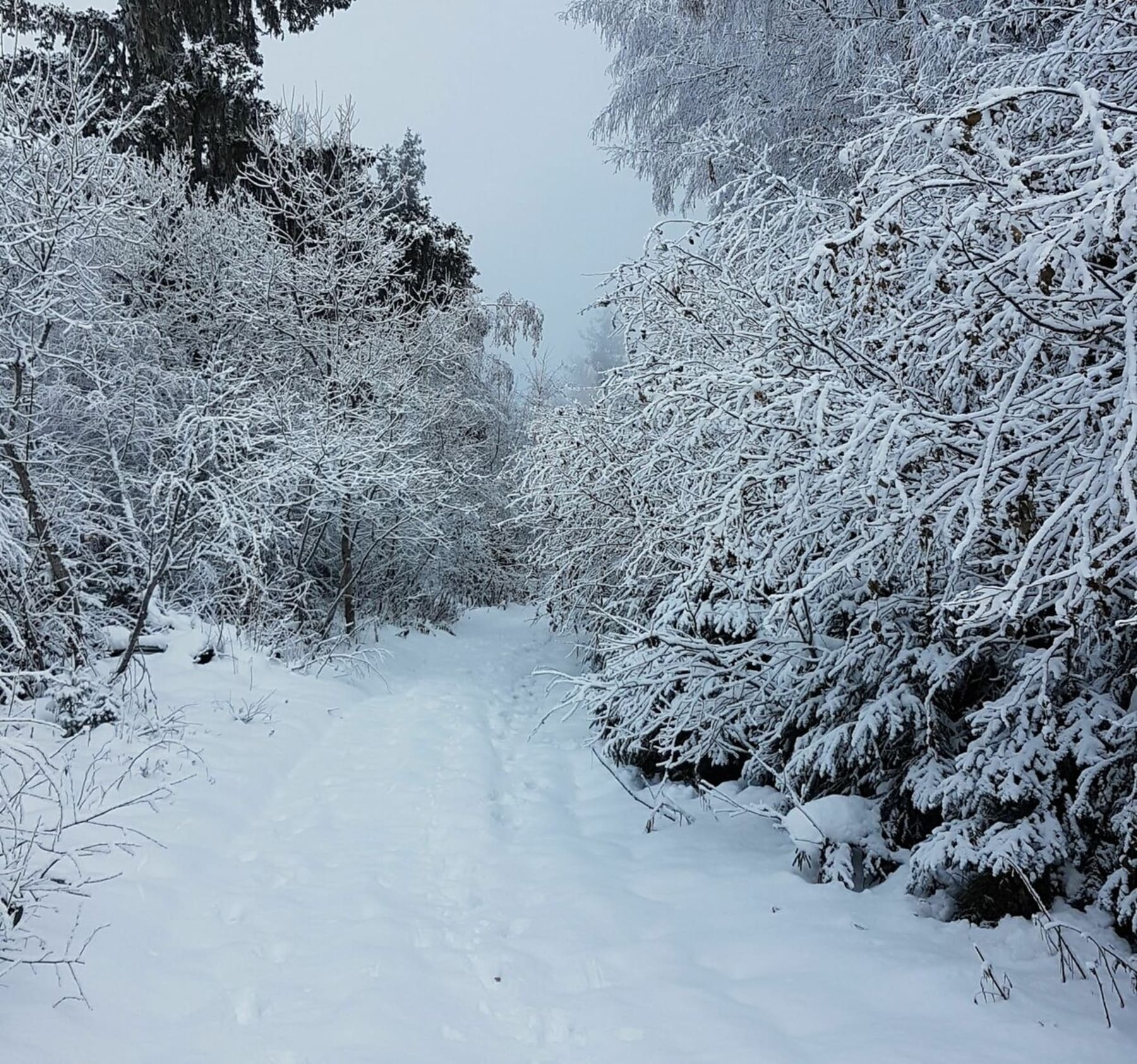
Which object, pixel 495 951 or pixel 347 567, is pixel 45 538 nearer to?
pixel 347 567

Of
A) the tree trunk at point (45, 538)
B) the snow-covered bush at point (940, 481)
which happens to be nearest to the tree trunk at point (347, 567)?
the tree trunk at point (45, 538)

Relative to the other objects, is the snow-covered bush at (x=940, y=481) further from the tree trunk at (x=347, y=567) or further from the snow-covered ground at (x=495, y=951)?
the tree trunk at (x=347, y=567)

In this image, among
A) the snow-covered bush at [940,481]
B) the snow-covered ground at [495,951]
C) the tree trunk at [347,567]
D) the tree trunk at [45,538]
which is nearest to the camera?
the snow-covered bush at [940,481]

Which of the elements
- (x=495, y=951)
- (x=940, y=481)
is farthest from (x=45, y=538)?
(x=940, y=481)

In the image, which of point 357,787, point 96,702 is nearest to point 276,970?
point 357,787

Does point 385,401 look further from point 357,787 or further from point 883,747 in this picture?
point 883,747

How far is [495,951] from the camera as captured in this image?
3350 millimetres

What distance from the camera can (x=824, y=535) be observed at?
3395 millimetres

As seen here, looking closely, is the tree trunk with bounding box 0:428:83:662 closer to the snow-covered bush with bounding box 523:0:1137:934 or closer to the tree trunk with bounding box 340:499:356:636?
the tree trunk with bounding box 340:499:356:636

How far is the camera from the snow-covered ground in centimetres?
256

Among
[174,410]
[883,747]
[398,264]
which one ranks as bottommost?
[883,747]

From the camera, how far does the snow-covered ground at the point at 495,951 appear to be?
2.56 metres

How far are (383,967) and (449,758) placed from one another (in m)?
3.14

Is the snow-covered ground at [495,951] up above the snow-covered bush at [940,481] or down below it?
below
